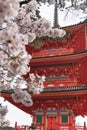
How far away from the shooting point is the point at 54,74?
1542cm

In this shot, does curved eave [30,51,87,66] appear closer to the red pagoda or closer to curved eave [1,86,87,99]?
the red pagoda

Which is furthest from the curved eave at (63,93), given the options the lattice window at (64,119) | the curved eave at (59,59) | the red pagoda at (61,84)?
the curved eave at (59,59)

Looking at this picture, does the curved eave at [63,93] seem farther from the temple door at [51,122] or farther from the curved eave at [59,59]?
the curved eave at [59,59]

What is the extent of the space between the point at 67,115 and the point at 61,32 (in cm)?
965

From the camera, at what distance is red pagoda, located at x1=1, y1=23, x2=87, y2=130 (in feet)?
45.4

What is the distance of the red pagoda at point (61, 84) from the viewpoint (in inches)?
544

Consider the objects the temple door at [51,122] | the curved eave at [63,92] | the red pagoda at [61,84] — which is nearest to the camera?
the curved eave at [63,92]

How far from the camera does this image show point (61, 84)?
1484 cm

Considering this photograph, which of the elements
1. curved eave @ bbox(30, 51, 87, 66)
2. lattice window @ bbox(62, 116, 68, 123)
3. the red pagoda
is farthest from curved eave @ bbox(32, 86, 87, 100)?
curved eave @ bbox(30, 51, 87, 66)

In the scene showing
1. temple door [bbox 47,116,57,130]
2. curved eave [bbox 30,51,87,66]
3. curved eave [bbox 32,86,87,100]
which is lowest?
temple door [bbox 47,116,57,130]

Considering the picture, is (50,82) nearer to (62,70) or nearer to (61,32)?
(62,70)

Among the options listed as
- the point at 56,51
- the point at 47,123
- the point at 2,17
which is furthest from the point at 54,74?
the point at 2,17

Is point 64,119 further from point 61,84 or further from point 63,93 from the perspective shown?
point 61,84

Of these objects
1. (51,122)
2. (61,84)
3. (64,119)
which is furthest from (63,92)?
(51,122)
